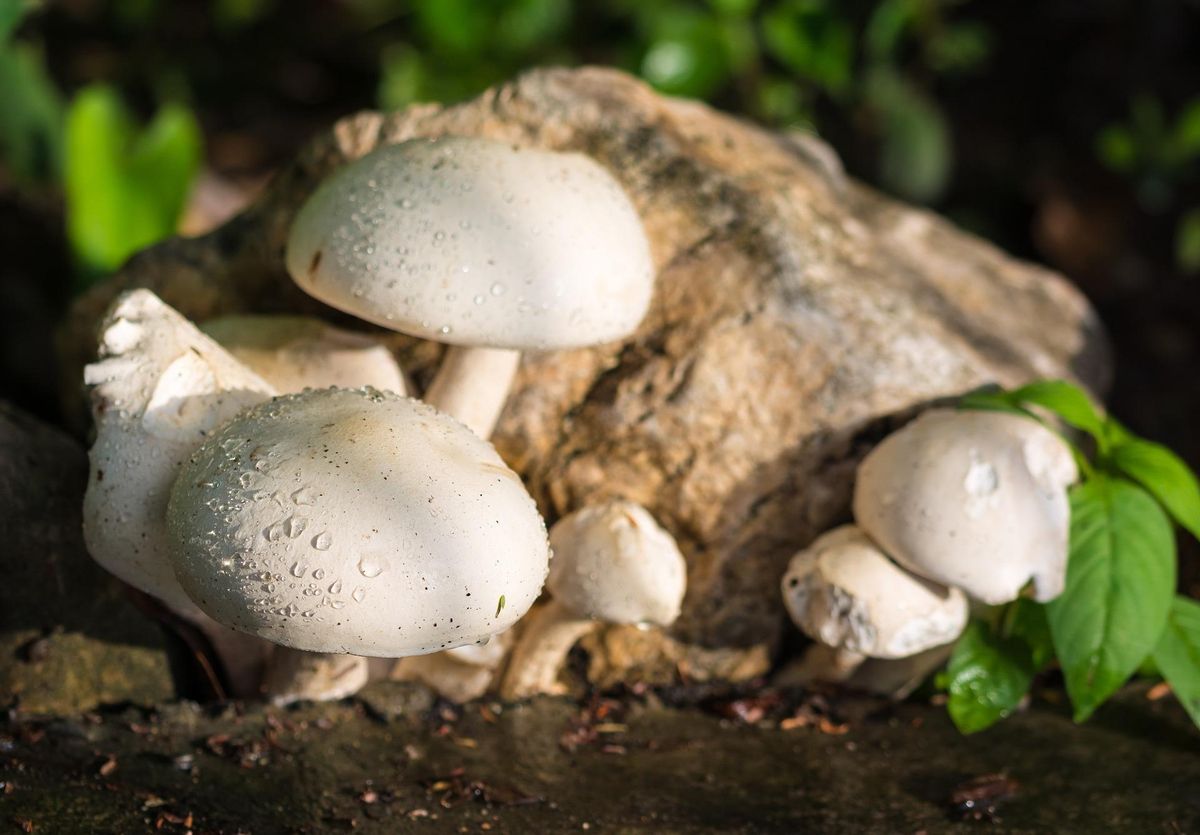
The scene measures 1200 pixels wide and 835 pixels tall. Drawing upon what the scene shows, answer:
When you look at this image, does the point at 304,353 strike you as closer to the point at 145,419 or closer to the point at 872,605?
the point at 145,419

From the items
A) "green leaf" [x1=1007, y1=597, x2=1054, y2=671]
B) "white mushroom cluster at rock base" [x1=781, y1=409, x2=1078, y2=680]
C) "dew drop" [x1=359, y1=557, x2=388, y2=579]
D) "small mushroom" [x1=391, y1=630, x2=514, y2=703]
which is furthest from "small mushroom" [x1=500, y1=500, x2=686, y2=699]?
"green leaf" [x1=1007, y1=597, x2=1054, y2=671]

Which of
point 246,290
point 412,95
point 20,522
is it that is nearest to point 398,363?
point 246,290

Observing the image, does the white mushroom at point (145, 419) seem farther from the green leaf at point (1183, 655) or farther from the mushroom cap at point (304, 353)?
the green leaf at point (1183, 655)

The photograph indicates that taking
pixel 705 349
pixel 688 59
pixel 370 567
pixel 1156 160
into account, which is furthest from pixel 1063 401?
pixel 1156 160

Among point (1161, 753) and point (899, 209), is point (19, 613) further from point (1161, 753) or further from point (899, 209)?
point (899, 209)

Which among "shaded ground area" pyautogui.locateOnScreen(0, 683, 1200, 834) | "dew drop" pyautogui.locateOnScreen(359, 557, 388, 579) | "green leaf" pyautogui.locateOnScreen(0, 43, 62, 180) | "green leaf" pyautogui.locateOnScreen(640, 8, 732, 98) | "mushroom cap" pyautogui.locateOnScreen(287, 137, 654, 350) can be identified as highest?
"mushroom cap" pyautogui.locateOnScreen(287, 137, 654, 350)

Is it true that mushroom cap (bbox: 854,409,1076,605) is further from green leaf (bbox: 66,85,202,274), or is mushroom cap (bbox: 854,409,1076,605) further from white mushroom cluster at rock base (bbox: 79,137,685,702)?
green leaf (bbox: 66,85,202,274)
